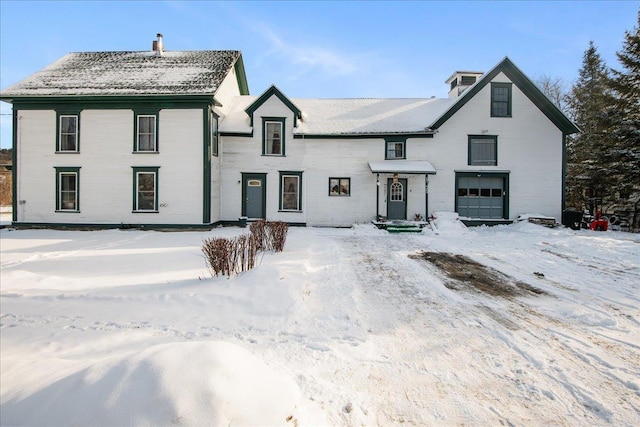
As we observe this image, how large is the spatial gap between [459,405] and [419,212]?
16.5 metres

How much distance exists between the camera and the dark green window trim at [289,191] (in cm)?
1944

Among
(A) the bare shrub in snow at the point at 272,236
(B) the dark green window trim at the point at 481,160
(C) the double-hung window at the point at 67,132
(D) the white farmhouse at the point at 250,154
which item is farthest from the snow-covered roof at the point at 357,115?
(A) the bare shrub in snow at the point at 272,236

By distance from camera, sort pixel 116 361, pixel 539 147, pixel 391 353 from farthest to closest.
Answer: pixel 539 147
pixel 391 353
pixel 116 361

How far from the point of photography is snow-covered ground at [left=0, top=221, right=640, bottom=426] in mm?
2652

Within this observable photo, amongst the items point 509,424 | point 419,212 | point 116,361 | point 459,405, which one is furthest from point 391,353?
point 419,212

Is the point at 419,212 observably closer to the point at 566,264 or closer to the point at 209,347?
the point at 566,264

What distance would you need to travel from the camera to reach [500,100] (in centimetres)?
1909

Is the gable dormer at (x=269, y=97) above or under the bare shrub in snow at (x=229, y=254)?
above

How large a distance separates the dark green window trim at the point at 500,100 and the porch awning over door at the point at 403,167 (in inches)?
179

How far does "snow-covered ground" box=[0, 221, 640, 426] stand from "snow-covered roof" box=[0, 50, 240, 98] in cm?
1067

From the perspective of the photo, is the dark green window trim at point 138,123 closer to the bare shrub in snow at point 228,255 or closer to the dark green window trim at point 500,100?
the bare shrub in snow at point 228,255

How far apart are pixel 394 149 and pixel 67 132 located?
16.3 m

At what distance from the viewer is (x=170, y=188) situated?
17.5m

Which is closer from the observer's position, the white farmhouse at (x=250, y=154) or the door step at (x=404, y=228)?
the door step at (x=404, y=228)
